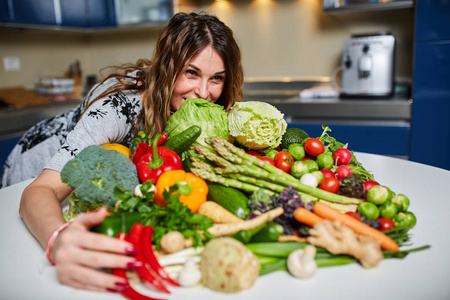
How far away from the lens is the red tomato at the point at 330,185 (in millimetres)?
1024

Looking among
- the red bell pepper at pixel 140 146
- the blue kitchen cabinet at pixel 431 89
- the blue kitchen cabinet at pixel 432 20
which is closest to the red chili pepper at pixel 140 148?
the red bell pepper at pixel 140 146

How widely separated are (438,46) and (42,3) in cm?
328

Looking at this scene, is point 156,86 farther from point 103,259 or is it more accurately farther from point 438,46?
point 438,46

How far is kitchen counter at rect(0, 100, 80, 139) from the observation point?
9.33 feet

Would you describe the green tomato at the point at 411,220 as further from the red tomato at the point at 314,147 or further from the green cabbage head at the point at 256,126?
the green cabbage head at the point at 256,126

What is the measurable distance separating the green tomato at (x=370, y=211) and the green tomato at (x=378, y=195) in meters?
0.02

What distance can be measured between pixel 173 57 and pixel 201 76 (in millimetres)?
139

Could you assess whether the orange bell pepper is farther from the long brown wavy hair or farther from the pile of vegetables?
the long brown wavy hair

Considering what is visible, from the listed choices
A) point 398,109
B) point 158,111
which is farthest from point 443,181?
point 398,109

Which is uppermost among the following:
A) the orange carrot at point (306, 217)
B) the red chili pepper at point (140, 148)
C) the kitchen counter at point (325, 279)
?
the red chili pepper at point (140, 148)

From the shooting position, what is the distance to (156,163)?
3.49ft

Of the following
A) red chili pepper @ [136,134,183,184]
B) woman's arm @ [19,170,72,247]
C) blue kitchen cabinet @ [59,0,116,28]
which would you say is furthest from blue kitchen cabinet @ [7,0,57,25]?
red chili pepper @ [136,134,183,184]

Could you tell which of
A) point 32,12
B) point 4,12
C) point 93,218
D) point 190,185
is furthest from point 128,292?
point 32,12

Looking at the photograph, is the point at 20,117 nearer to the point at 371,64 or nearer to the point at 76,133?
the point at 76,133
